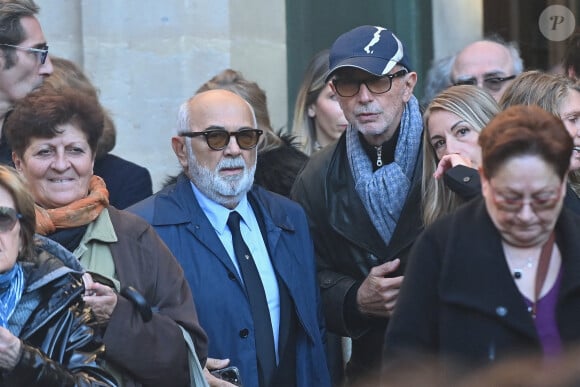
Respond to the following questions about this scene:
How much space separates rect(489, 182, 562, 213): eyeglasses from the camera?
4.82 metres

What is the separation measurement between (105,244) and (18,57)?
1.54 meters

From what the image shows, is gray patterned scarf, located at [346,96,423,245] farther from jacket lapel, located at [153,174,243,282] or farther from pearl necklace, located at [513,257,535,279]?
pearl necklace, located at [513,257,535,279]

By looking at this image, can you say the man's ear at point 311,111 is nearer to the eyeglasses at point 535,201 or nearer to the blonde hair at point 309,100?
the blonde hair at point 309,100

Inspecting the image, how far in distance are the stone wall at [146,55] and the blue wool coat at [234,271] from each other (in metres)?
2.35

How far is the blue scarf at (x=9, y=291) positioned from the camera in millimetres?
5090

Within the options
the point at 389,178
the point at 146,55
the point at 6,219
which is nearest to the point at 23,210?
the point at 6,219

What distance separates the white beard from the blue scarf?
1.50 metres

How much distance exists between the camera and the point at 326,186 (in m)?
6.74

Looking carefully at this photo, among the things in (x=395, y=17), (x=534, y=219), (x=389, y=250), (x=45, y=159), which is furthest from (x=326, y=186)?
(x=395, y=17)

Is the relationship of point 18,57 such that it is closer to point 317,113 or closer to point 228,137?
point 228,137

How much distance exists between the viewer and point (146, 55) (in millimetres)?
9016

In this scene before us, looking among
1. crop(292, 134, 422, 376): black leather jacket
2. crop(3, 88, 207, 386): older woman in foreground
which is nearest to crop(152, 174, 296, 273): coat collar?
crop(292, 134, 422, 376): black leather jacket

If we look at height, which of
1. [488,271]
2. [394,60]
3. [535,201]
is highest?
[394,60]

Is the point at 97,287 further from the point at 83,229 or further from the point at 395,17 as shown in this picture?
the point at 395,17
